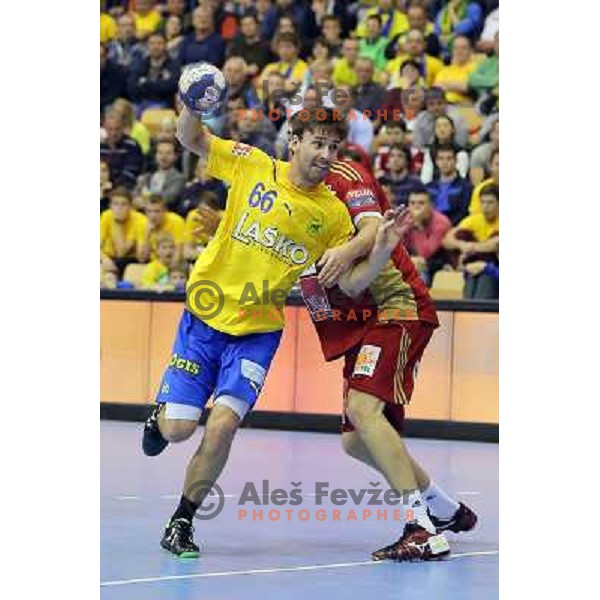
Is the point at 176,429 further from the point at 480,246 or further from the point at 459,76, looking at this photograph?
the point at 459,76

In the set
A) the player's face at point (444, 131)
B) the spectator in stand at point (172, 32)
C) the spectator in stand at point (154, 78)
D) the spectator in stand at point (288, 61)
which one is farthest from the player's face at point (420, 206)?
the spectator in stand at point (172, 32)

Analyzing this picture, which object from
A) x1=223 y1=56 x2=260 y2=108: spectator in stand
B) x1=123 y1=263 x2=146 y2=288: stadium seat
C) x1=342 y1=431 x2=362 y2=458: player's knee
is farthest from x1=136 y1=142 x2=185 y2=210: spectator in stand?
x1=342 y1=431 x2=362 y2=458: player's knee

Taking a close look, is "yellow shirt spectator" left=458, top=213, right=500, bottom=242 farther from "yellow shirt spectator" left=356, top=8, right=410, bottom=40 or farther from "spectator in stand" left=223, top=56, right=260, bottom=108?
"spectator in stand" left=223, top=56, right=260, bottom=108

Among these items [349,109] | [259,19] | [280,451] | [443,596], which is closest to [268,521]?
[443,596]

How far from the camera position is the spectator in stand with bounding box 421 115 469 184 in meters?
17.2

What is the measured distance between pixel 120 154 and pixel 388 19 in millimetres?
3551

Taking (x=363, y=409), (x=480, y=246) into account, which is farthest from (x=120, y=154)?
(x=363, y=409)

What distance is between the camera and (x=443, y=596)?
23.4 ft

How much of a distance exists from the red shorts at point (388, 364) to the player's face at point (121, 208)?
1001 cm

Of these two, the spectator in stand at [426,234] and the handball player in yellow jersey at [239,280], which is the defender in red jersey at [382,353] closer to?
the handball player in yellow jersey at [239,280]

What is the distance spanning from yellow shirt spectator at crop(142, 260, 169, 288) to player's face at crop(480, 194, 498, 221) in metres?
3.54

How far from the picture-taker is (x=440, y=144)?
1719 cm

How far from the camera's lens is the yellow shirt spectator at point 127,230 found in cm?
1842
